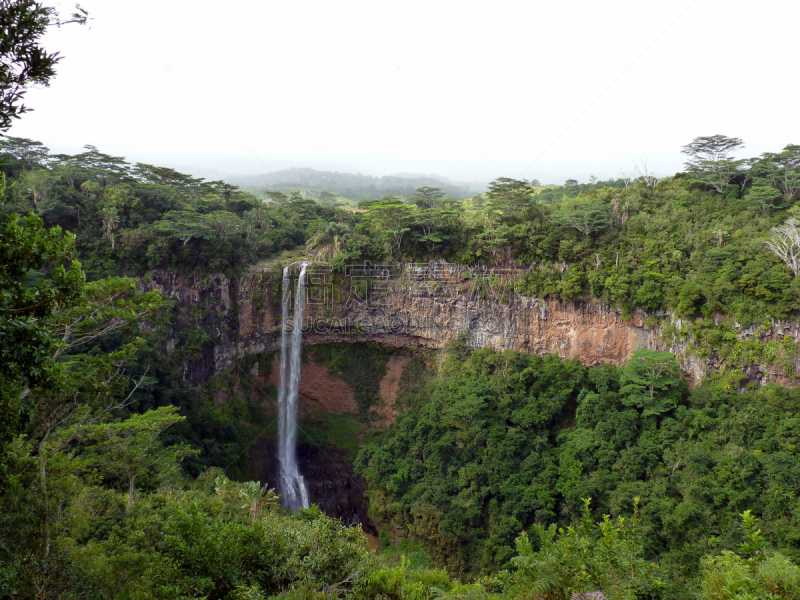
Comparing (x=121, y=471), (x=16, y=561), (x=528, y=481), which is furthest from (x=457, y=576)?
(x=16, y=561)

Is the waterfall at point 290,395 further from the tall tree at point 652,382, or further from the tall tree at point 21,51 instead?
the tall tree at point 21,51

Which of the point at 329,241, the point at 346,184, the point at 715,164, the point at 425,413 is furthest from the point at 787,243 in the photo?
the point at 346,184

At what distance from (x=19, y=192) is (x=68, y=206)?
225 centimetres

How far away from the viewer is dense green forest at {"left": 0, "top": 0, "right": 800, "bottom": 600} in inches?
306

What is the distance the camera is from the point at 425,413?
24.1m

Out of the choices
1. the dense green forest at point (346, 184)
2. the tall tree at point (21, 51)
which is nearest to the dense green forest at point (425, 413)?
the tall tree at point (21, 51)

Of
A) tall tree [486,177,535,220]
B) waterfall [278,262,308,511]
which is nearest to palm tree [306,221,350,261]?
waterfall [278,262,308,511]

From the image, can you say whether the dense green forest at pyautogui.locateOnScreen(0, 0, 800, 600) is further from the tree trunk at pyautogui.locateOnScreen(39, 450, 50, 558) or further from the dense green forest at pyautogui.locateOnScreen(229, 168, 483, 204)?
the dense green forest at pyautogui.locateOnScreen(229, 168, 483, 204)

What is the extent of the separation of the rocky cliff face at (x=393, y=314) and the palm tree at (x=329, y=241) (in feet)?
4.34

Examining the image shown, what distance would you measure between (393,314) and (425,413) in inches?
239

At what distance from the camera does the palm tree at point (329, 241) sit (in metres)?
26.8

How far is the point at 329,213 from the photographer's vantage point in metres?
35.1

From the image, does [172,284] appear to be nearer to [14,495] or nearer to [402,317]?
[402,317]

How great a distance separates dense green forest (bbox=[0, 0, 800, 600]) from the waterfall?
1293 mm
